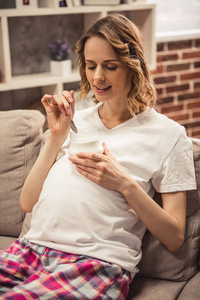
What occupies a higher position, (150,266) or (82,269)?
(82,269)

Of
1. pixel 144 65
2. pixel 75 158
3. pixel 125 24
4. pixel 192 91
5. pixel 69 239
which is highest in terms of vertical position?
pixel 125 24

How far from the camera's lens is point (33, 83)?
2.98m

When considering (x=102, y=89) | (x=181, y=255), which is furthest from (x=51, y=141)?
(x=181, y=255)

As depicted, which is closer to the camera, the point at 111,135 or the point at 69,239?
the point at 69,239

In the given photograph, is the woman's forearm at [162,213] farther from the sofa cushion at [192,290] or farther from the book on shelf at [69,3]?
the book on shelf at [69,3]

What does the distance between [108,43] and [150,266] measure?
2.61 ft

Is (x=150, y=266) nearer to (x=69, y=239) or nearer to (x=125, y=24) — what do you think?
(x=69, y=239)

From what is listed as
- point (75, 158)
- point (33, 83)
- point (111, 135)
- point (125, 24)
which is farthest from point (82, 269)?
point (33, 83)

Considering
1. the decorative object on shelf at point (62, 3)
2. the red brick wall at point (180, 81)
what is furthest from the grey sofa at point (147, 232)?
the red brick wall at point (180, 81)

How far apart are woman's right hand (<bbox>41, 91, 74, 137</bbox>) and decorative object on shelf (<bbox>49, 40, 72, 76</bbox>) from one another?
1.59 m

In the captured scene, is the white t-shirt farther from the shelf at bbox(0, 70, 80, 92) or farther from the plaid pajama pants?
the shelf at bbox(0, 70, 80, 92)

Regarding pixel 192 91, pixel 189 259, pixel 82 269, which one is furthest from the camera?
pixel 192 91

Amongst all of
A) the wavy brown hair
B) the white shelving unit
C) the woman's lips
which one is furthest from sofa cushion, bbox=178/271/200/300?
the white shelving unit

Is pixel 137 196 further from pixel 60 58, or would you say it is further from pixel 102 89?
pixel 60 58
